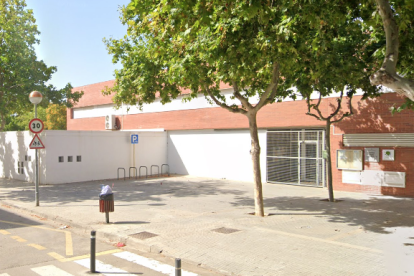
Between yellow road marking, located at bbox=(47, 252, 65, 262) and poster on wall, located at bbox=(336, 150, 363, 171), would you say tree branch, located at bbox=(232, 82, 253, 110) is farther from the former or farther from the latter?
poster on wall, located at bbox=(336, 150, 363, 171)

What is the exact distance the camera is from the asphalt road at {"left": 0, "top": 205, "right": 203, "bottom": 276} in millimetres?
6590

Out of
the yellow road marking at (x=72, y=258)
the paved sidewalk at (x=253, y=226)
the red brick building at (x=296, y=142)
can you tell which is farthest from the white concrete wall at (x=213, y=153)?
the yellow road marking at (x=72, y=258)

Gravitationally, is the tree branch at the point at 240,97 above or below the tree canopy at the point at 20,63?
below

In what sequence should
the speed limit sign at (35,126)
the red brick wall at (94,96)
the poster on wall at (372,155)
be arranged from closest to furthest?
1. the speed limit sign at (35,126)
2. the poster on wall at (372,155)
3. the red brick wall at (94,96)

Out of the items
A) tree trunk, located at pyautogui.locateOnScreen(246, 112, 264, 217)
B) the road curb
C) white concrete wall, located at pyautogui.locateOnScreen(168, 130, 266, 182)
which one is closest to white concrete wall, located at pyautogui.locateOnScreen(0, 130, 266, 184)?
white concrete wall, located at pyautogui.locateOnScreen(168, 130, 266, 182)

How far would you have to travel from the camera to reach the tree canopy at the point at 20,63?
63.7 ft

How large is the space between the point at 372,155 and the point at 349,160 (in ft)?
3.32

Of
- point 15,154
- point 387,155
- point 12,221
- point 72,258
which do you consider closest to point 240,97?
point 72,258

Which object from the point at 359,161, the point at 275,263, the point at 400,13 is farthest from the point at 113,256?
the point at 359,161

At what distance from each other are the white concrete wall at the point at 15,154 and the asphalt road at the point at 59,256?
37.5 ft

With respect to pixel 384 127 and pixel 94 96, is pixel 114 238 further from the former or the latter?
pixel 94 96

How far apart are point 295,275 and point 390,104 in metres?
11.3

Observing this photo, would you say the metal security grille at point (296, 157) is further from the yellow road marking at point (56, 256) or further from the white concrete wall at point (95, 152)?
the yellow road marking at point (56, 256)

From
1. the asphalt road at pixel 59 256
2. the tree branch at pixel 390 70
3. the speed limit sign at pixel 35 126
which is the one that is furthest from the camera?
the speed limit sign at pixel 35 126
